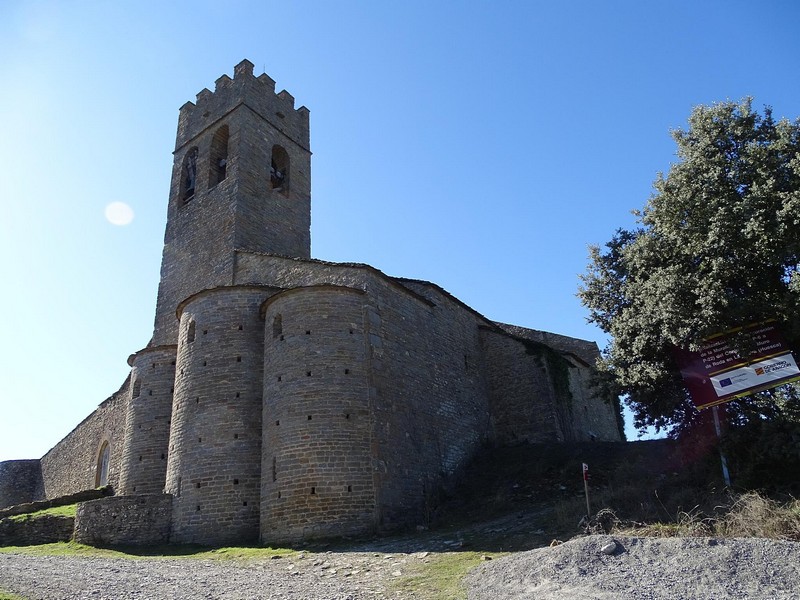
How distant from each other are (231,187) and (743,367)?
18562 mm

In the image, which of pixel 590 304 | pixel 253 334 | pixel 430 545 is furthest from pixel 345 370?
pixel 590 304

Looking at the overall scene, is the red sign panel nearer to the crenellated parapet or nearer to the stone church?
the stone church

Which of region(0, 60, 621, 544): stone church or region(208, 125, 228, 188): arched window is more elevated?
region(208, 125, 228, 188): arched window

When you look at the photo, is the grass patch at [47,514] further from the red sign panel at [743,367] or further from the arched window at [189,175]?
the red sign panel at [743,367]

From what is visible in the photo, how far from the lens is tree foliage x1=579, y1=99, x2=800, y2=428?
36.3 feet

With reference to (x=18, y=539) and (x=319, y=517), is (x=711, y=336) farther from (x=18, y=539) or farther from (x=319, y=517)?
(x=18, y=539)

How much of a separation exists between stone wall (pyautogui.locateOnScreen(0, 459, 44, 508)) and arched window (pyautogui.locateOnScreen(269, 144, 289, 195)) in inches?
837

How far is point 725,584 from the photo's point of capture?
688 cm

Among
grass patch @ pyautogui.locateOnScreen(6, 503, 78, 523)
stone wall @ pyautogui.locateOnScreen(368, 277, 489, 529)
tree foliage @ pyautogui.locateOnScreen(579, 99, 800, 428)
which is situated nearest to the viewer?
tree foliage @ pyautogui.locateOnScreen(579, 99, 800, 428)

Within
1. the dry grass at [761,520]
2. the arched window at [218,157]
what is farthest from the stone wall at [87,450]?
the dry grass at [761,520]

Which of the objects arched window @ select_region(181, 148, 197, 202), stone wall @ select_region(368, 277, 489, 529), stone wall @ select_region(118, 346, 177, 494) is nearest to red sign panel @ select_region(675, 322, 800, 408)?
stone wall @ select_region(368, 277, 489, 529)

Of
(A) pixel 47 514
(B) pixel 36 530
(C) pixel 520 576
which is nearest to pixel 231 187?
(A) pixel 47 514

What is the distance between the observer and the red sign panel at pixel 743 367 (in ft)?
37.6

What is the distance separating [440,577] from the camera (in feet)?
29.6
